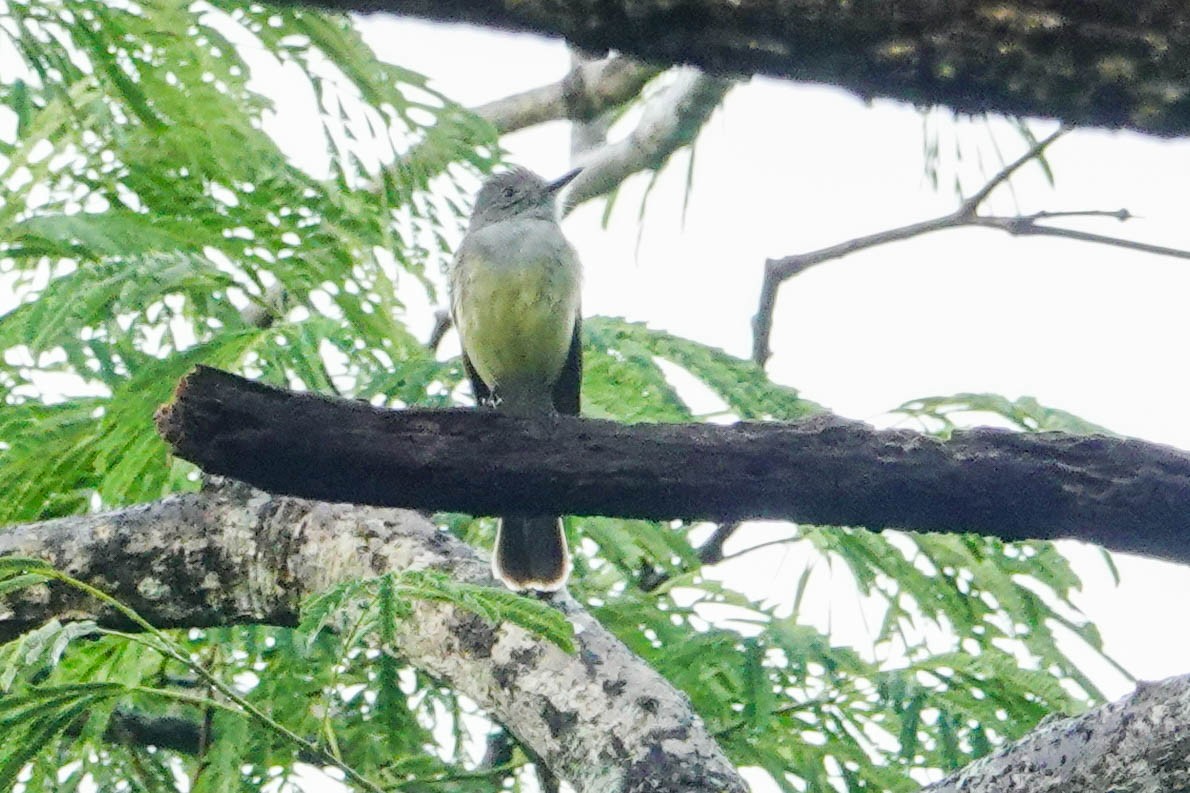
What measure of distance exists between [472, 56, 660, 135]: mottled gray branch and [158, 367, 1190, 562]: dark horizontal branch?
4.56 metres

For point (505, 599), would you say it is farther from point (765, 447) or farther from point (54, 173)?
point (54, 173)

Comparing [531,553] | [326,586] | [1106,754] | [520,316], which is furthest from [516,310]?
[1106,754]

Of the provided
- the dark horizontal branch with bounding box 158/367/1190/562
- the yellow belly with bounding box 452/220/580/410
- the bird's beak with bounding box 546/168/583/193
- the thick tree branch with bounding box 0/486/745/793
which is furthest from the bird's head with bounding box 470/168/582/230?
the dark horizontal branch with bounding box 158/367/1190/562

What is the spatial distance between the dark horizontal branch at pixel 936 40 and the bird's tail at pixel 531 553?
2605 mm

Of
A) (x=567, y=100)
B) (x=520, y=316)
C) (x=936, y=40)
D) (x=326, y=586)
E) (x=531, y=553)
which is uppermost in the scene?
(x=567, y=100)

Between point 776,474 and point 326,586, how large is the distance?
1306 mm

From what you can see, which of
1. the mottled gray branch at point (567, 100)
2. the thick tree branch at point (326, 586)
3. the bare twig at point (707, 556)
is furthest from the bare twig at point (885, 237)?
the mottled gray branch at point (567, 100)

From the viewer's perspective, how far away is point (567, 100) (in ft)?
22.6

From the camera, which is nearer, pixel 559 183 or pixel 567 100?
pixel 559 183

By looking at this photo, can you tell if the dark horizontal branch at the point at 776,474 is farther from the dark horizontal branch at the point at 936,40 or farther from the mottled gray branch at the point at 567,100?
the mottled gray branch at the point at 567,100

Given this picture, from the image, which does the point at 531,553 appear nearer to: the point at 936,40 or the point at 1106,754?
the point at 1106,754

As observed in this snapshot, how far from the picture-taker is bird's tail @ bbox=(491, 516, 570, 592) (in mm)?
3900

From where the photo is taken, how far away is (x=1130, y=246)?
11.6ft

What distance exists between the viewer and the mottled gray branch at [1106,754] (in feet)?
7.57
